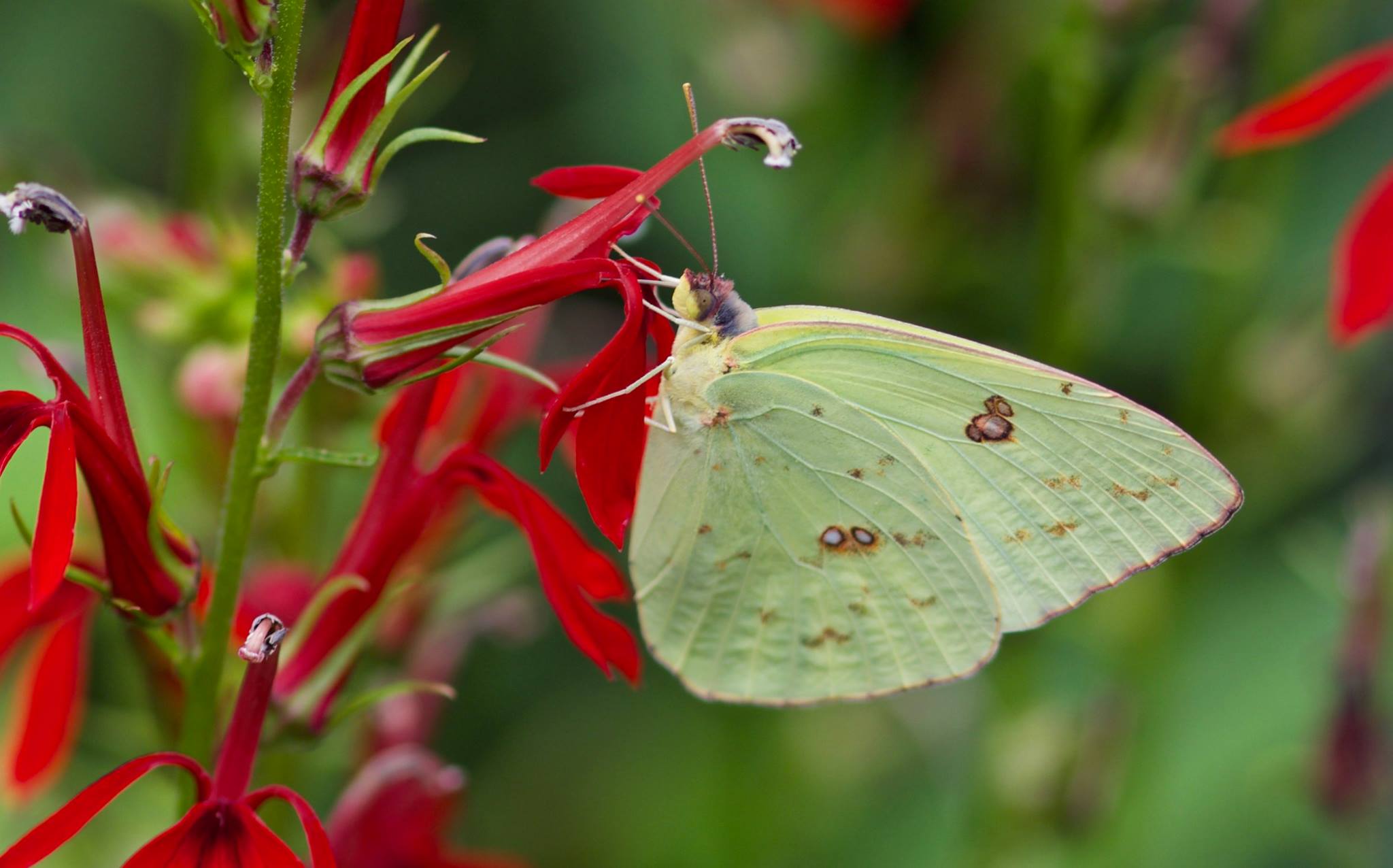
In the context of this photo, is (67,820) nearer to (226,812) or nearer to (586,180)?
(226,812)

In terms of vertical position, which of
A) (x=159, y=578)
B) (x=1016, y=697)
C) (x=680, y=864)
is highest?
(x=159, y=578)

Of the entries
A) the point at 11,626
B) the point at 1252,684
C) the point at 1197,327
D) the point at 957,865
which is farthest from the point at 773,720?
the point at 11,626

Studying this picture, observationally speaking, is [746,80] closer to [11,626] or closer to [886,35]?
[886,35]

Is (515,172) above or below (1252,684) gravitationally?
above

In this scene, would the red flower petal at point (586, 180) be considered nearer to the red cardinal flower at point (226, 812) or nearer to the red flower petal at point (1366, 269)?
the red cardinal flower at point (226, 812)

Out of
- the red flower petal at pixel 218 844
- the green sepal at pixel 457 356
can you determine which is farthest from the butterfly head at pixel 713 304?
the red flower petal at pixel 218 844

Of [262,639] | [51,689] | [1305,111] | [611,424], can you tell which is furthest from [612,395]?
[1305,111]
